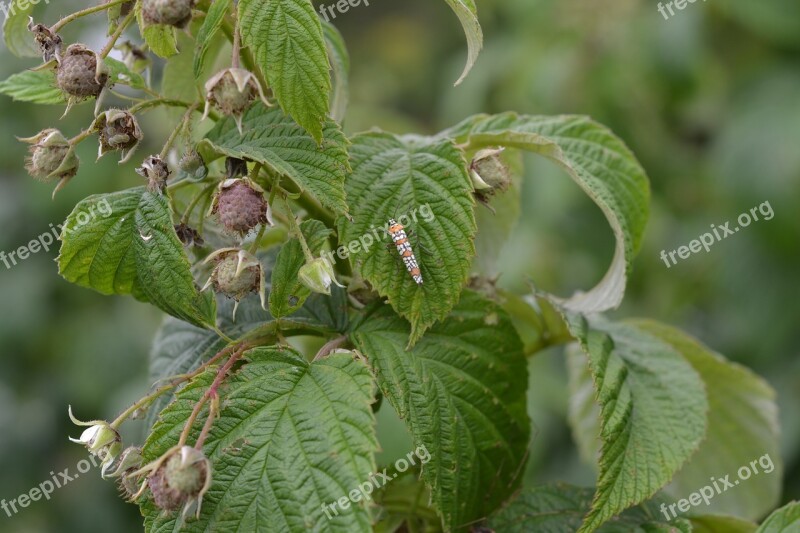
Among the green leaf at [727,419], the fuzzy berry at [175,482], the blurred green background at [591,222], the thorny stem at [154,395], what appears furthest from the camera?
the blurred green background at [591,222]

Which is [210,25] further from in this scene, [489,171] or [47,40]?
[489,171]

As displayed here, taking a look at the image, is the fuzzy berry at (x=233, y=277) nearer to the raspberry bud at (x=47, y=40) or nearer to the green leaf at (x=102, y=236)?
the green leaf at (x=102, y=236)

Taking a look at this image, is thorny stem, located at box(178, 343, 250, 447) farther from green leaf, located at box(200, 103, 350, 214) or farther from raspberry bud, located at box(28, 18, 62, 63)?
raspberry bud, located at box(28, 18, 62, 63)

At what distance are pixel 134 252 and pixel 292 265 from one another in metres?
0.18

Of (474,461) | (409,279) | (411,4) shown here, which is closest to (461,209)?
(409,279)

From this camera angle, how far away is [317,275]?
92 cm

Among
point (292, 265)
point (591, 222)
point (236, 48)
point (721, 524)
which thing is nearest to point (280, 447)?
point (292, 265)

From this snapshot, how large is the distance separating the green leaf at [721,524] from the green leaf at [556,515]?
3.9 inches

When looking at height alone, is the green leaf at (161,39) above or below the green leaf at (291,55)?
above

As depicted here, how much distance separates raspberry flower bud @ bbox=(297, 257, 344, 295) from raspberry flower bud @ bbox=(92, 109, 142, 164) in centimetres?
22

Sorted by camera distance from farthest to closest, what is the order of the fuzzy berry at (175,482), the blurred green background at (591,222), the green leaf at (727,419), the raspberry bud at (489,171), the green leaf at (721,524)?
the blurred green background at (591,222), the green leaf at (727,419), the green leaf at (721,524), the raspberry bud at (489,171), the fuzzy berry at (175,482)

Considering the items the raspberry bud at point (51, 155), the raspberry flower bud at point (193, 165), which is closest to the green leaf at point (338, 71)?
the raspberry flower bud at point (193, 165)

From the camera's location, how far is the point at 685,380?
1.16 metres

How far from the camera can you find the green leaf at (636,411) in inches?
39.2
